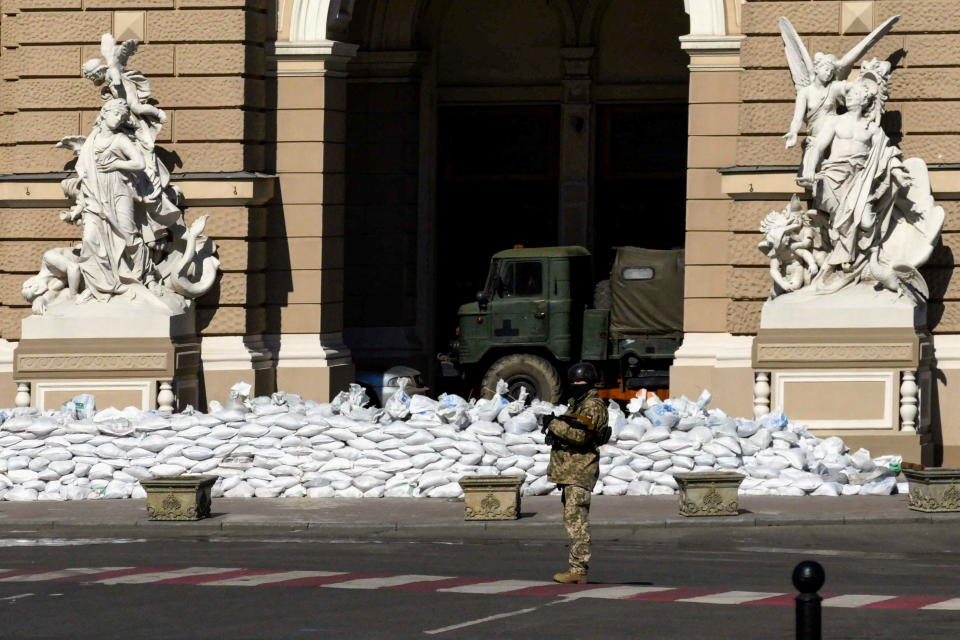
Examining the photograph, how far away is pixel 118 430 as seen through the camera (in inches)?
923

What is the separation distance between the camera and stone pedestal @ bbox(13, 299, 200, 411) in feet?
83.3

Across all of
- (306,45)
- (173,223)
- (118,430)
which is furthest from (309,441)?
(306,45)

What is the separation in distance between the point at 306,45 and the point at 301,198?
1844 millimetres

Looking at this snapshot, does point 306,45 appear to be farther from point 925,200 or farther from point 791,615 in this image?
point 791,615

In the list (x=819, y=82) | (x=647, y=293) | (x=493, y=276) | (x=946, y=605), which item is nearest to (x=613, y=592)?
(x=946, y=605)

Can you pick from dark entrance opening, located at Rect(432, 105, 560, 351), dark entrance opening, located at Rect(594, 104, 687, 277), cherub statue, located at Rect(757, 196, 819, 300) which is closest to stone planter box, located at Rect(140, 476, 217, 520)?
cherub statue, located at Rect(757, 196, 819, 300)

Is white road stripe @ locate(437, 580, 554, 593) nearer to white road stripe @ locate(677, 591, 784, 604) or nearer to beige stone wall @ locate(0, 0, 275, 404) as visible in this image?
white road stripe @ locate(677, 591, 784, 604)

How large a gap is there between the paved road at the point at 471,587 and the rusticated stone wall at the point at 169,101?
22.9 feet

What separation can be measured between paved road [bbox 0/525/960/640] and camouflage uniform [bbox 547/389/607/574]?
0.36m

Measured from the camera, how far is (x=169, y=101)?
1035 inches

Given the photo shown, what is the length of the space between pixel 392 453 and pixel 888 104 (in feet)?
23.2

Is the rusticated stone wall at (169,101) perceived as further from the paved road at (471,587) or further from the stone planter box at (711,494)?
the stone planter box at (711,494)

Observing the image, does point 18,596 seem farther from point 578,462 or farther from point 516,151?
point 516,151

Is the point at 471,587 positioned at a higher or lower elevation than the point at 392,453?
lower
